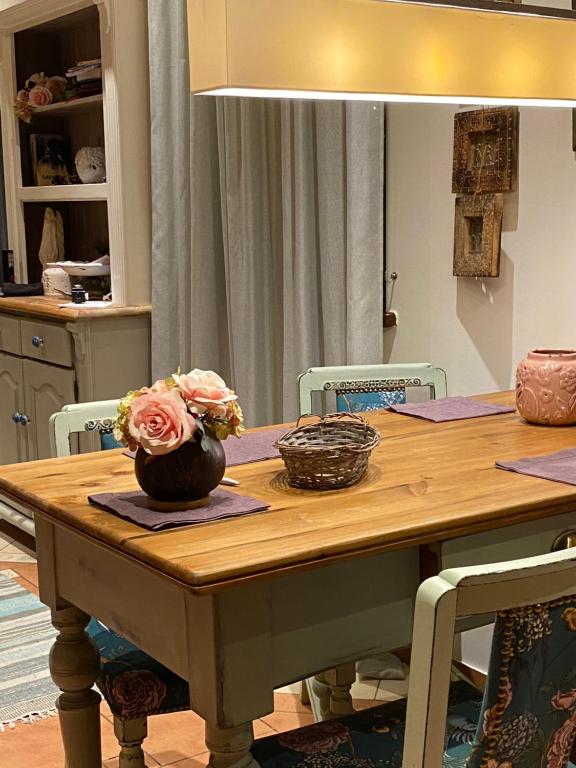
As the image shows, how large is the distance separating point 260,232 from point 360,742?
80.9 inches

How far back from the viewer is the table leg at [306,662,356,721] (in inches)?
98.3

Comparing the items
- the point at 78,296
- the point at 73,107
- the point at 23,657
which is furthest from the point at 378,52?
the point at 73,107

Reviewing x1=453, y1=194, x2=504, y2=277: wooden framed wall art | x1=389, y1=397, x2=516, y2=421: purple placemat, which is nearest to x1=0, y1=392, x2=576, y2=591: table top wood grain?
x1=389, y1=397, x2=516, y2=421: purple placemat

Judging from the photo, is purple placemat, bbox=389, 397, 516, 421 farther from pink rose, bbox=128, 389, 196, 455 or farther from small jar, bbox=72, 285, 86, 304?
small jar, bbox=72, 285, 86, 304

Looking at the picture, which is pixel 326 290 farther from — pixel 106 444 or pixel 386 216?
pixel 106 444

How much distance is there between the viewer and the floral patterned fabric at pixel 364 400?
2734 mm

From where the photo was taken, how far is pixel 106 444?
2.38 m

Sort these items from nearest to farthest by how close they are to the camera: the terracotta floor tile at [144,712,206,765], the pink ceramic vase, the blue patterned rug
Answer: the pink ceramic vase
the terracotta floor tile at [144,712,206,765]
the blue patterned rug

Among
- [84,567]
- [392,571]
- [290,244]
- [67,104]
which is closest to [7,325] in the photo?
[67,104]

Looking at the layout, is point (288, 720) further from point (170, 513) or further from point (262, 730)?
point (170, 513)

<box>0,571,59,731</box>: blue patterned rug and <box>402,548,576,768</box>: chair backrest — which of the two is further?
<box>0,571,59,731</box>: blue patterned rug

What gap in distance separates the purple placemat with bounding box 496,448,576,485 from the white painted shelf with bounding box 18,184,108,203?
→ 240cm

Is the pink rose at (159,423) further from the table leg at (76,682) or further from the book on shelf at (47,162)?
the book on shelf at (47,162)

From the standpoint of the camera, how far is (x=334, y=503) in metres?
1.73
